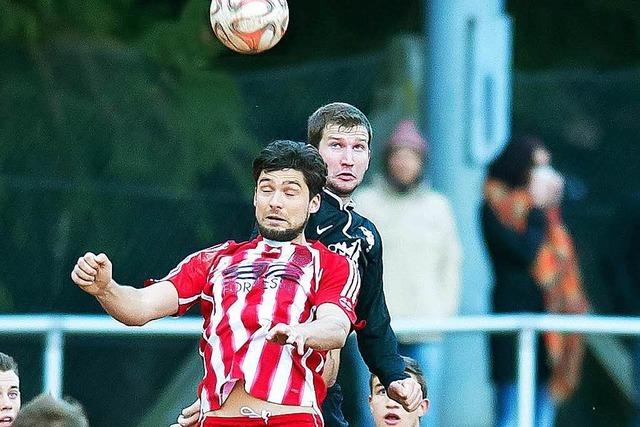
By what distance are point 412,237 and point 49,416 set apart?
160 inches

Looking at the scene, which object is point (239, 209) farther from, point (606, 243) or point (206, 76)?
point (606, 243)

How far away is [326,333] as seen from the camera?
6.36 metres

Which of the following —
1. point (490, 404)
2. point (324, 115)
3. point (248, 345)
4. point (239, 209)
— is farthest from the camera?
point (239, 209)

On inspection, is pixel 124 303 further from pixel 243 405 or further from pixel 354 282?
pixel 354 282

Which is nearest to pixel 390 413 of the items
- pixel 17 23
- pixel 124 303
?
pixel 124 303

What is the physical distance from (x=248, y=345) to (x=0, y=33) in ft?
18.7

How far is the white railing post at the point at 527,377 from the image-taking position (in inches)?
407

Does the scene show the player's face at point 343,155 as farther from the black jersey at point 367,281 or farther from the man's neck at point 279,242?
the man's neck at point 279,242

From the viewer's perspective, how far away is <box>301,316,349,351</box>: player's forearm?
629 centimetres

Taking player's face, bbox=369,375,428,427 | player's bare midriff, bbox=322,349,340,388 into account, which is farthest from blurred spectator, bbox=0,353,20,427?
player's face, bbox=369,375,428,427

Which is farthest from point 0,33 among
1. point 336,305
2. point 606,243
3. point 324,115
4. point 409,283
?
point 336,305

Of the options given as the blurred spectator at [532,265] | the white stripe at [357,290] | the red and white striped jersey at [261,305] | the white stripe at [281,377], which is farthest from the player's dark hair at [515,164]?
the white stripe at [281,377]

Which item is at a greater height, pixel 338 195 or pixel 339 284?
pixel 338 195

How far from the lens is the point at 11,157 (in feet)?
37.6
